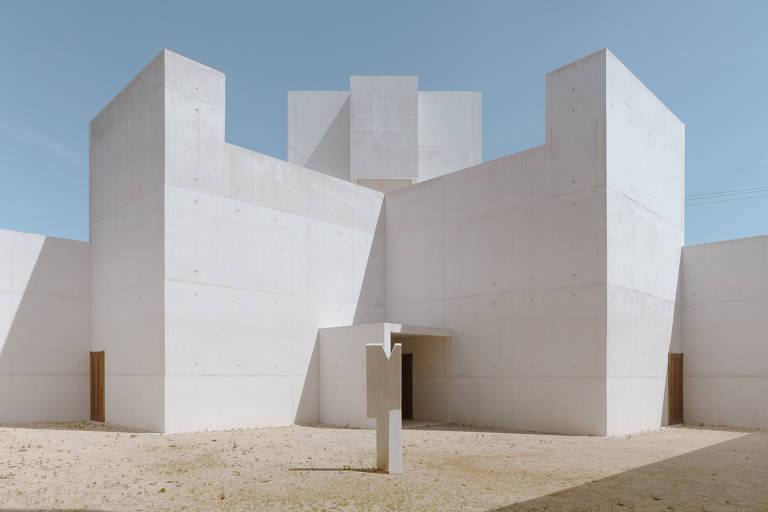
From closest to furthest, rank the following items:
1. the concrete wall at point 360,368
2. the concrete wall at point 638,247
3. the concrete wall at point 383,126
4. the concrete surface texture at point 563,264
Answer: the concrete surface texture at point 563,264 → the concrete wall at point 638,247 → the concrete wall at point 360,368 → the concrete wall at point 383,126

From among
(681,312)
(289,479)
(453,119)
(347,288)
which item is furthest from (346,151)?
(289,479)

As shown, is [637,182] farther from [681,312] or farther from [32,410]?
[32,410]

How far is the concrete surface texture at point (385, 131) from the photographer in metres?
21.3

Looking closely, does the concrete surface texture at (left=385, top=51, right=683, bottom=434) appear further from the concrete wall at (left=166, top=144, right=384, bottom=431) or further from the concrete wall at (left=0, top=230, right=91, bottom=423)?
the concrete wall at (left=0, top=230, right=91, bottom=423)

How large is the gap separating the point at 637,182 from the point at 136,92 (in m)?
12.8

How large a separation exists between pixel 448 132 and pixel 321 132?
4.99m

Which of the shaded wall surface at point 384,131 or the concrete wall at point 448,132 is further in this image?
the concrete wall at point 448,132

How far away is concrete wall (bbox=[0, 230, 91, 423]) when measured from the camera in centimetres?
1403

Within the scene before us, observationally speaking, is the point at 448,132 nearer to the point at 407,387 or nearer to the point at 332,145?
the point at 332,145

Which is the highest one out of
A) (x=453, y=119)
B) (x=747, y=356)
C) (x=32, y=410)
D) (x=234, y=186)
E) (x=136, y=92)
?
(x=453, y=119)

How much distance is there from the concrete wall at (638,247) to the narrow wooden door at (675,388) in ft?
1.64

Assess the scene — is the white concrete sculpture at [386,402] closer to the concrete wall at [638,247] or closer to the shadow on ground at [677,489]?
the shadow on ground at [677,489]

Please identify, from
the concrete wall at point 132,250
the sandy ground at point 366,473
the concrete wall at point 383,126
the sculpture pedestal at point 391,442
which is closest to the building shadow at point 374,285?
→ the concrete wall at point 383,126

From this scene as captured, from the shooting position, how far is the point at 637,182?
46.5 ft
